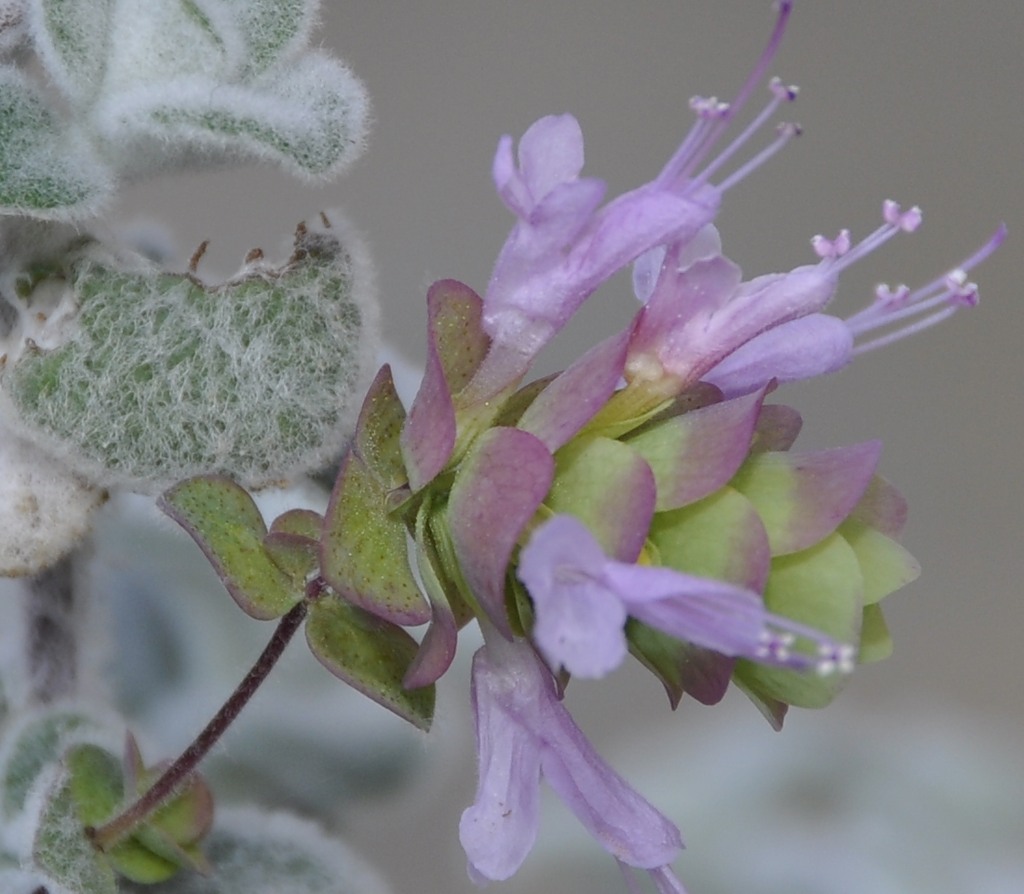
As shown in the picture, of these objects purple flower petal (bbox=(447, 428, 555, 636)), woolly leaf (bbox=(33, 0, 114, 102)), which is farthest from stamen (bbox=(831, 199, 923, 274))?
woolly leaf (bbox=(33, 0, 114, 102))

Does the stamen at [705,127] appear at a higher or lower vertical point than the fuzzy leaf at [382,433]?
higher

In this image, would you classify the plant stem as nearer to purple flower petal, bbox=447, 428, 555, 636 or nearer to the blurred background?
purple flower petal, bbox=447, 428, 555, 636

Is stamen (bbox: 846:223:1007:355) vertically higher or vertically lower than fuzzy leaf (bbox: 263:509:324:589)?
higher

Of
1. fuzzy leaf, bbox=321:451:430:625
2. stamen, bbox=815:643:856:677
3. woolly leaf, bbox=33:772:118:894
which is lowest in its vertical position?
woolly leaf, bbox=33:772:118:894

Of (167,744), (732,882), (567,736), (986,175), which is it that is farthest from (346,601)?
(986,175)

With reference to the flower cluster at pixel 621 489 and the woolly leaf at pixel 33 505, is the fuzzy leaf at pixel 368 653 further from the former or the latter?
the woolly leaf at pixel 33 505

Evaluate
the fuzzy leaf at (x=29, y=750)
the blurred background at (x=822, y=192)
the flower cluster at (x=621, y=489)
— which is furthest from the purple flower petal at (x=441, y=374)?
the blurred background at (x=822, y=192)

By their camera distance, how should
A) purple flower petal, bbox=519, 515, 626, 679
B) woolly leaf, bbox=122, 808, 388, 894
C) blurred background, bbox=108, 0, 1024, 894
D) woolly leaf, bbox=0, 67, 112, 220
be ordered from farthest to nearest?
1. blurred background, bbox=108, 0, 1024, 894
2. woolly leaf, bbox=122, 808, 388, 894
3. woolly leaf, bbox=0, 67, 112, 220
4. purple flower petal, bbox=519, 515, 626, 679

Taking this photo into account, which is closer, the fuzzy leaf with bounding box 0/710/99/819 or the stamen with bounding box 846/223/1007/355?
the stamen with bounding box 846/223/1007/355
